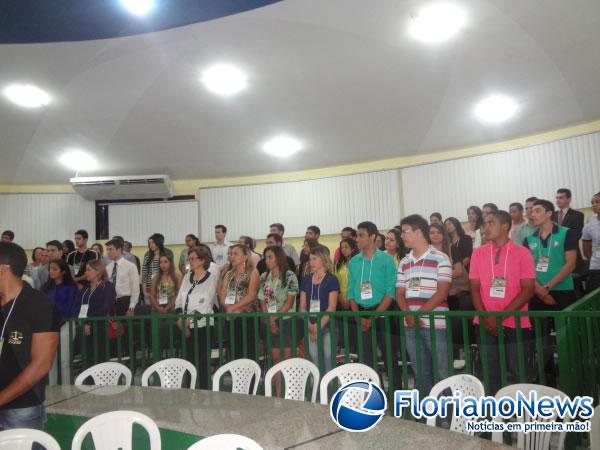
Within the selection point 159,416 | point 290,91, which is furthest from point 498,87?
point 159,416

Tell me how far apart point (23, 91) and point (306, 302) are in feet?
11.3

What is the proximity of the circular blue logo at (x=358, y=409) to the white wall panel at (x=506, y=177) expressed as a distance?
5.64m

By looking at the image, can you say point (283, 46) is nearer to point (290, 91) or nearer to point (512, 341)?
point (290, 91)

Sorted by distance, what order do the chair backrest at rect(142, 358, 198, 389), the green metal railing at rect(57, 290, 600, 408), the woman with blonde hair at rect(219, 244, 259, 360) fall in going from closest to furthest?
1. the green metal railing at rect(57, 290, 600, 408)
2. the chair backrest at rect(142, 358, 198, 389)
3. the woman with blonde hair at rect(219, 244, 259, 360)

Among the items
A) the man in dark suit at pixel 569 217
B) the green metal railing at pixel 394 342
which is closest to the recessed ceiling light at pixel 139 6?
the green metal railing at pixel 394 342

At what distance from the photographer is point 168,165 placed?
8.29 m

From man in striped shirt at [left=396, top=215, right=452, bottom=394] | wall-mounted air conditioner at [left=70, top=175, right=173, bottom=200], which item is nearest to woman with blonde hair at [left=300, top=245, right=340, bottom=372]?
man in striped shirt at [left=396, top=215, right=452, bottom=394]

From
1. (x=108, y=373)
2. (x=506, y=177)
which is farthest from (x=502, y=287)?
(x=506, y=177)

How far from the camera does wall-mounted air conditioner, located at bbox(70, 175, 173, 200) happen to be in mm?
8586

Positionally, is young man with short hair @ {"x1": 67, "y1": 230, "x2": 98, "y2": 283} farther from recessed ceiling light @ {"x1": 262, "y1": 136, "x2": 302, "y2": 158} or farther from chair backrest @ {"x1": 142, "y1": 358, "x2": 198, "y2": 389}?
chair backrest @ {"x1": 142, "y1": 358, "x2": 198, "y2": 389}

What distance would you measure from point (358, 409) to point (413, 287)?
1649 mm

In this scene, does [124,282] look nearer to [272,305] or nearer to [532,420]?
[272,305]

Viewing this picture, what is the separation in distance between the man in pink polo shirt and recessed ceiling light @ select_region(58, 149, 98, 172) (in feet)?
19.1

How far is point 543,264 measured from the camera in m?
4.25
